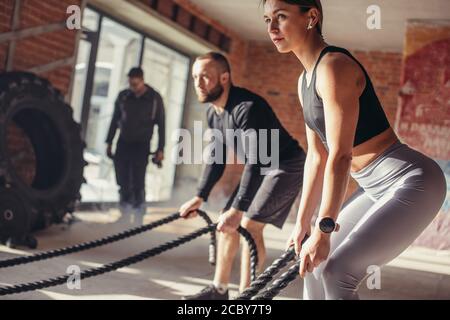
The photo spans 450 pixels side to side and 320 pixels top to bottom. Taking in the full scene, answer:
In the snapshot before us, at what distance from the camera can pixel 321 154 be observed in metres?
2.19

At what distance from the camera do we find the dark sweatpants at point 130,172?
6652 millimetres

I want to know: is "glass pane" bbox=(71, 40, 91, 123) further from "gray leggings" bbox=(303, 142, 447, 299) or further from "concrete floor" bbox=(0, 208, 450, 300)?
"gray leggings" bbox=(303, 142, 447, 299)

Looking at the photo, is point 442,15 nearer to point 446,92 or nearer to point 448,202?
point 446,92

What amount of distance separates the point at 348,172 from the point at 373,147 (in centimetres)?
21

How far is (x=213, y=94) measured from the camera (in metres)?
3.45

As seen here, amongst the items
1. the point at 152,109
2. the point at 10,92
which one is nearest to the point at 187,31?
the point at 152,109

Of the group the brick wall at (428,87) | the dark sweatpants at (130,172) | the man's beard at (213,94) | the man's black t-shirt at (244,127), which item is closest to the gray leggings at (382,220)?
the man's black t-shirt at (244,127)

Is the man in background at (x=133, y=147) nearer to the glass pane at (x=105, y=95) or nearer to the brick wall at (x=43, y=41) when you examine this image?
the brick wall at (x=43, y=41)

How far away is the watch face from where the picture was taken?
5.98ft

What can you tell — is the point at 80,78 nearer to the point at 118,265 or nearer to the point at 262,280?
the point at 118,265

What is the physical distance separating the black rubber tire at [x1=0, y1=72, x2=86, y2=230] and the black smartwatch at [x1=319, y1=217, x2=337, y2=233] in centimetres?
386

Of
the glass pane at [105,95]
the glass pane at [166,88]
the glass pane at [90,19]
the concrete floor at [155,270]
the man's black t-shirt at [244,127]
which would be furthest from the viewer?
the glass pane at [166,88]

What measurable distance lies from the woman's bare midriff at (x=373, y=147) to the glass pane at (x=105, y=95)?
20.4ft
